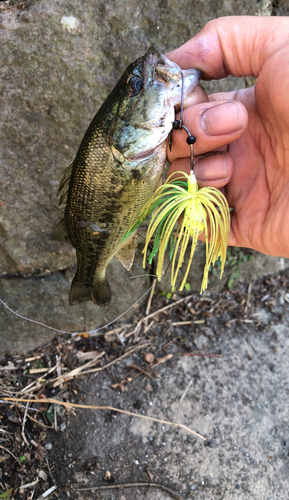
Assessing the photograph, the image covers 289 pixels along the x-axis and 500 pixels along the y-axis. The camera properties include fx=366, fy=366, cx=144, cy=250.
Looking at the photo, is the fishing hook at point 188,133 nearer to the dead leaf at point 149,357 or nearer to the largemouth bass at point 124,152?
the largemouth bass at point 124,152

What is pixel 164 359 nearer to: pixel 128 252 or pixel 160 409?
pixel 160 409

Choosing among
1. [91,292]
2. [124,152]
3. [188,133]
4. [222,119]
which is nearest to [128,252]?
[91,292]

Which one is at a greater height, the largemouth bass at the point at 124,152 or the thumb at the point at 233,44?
the thumb at the point at 233,44

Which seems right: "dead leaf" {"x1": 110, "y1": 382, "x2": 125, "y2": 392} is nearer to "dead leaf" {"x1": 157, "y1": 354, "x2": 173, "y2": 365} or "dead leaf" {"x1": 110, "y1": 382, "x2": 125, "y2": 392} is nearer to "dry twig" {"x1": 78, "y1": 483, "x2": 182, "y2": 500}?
"dead leaf" {"x1": 157, "y1": 354, "x2": 173, "y2": 365}

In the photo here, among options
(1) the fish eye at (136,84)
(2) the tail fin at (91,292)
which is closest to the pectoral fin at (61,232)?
(2) the tail fin at (91,292)

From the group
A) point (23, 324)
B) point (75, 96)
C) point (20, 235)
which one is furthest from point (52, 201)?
point (23, 324)
